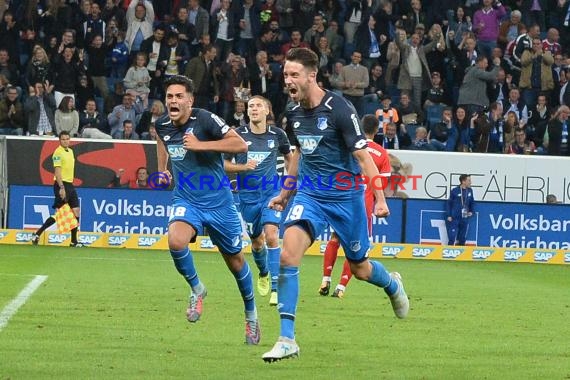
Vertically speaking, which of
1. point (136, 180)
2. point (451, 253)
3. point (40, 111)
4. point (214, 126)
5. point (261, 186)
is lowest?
point (451, 253)

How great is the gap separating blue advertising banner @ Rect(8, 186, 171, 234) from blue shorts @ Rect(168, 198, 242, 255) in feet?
48.2

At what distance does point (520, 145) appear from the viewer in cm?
2689

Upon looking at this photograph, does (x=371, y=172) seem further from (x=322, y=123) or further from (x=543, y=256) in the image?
(x=543, y=256)

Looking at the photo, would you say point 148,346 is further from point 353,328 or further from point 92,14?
point 92,14

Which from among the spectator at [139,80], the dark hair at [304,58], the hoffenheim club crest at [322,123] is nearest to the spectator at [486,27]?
the spectator at [139,80]

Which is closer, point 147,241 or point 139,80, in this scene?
point 147,241

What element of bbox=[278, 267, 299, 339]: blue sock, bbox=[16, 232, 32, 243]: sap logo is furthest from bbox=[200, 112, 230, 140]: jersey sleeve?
bbox=[16, 232, 32, 243]: sap logo

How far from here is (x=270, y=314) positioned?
41.8 ft

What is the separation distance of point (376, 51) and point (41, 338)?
19.5m

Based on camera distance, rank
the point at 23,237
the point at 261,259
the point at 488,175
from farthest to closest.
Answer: the point at 488,175
the point at 23,237
the point at 261,259

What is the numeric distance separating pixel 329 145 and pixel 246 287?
1469 mm

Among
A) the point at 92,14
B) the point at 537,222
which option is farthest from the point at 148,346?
the point at 92,14

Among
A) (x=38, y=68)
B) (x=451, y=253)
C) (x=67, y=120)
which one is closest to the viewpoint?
(x=451, y=253)

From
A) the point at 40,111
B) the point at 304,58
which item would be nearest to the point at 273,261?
the point at 304,58
